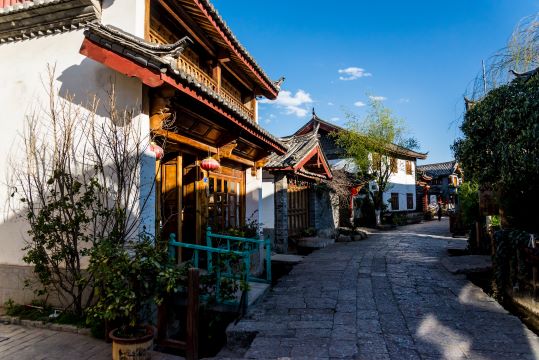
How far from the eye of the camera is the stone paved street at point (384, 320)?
372 centimetres

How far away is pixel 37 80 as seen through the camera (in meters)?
5.42

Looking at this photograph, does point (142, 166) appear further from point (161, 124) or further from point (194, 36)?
point (194, 36)

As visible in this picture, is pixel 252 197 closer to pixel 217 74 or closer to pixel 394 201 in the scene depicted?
pixel 217 74

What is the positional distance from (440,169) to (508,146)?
1323 inches

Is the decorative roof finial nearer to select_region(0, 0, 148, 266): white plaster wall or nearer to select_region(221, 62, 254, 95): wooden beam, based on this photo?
select_region(221, 62, 254, 95): wooden beam

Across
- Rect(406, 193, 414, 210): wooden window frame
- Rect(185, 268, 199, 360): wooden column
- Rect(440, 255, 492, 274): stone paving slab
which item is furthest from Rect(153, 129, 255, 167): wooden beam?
Rect(406, 193, 414, 210): wooden window frame

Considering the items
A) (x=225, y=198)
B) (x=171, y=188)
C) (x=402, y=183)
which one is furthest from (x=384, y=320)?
(x=402, y=183)

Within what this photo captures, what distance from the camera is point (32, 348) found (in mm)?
4055

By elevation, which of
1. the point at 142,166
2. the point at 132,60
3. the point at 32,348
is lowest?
the point at 32,348

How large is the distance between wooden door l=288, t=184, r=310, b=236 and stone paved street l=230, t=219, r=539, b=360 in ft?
16.3

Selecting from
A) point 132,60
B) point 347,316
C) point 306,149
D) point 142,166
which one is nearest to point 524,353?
point 347,316

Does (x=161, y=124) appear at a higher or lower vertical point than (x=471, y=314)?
higher

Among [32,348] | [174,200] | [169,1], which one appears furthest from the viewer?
[174,200]

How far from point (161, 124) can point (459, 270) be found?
655cm
